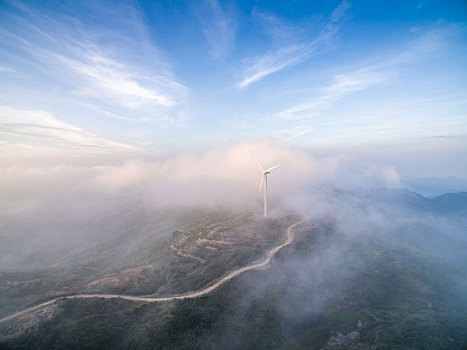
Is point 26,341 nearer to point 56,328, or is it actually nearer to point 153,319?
point 56,328

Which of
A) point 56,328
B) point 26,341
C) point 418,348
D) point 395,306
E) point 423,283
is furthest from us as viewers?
point 423,283

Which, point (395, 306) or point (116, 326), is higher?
point (116, 326)

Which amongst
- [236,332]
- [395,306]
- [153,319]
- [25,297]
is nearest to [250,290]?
[236,332]

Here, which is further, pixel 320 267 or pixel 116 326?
pixel 320 267

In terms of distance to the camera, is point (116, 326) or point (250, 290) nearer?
point (116, 326)

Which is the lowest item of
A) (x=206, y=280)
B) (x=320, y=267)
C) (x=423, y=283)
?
(x=423, y=283)

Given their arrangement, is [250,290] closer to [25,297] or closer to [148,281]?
[148,281]

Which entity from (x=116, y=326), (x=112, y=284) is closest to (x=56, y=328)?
(x=116, y=326)

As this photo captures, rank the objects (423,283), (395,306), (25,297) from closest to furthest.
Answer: (25,297) → (395,306) → (423,283)

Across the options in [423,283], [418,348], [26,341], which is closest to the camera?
[26,341]
